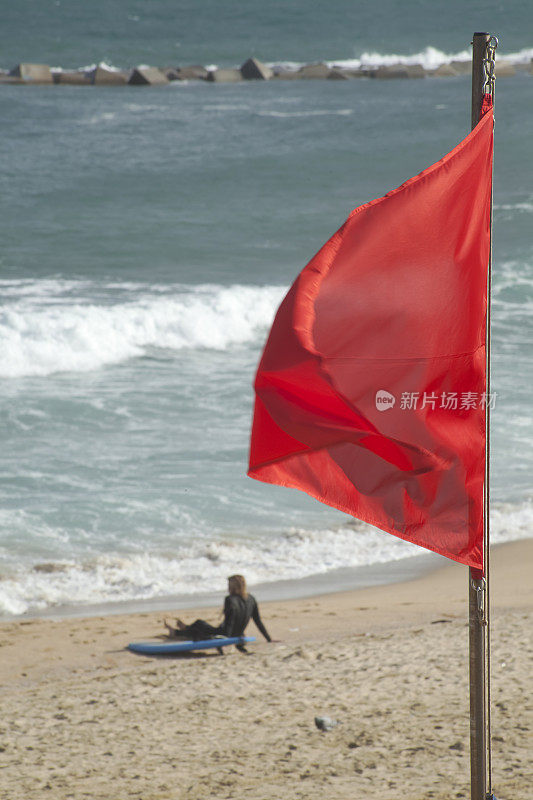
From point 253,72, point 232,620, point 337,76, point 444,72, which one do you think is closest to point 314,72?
point 337,76

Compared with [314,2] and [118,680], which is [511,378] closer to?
[118,680]

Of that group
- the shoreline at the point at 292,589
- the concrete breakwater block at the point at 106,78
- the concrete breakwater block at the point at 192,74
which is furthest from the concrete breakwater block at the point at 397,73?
the shoreline at the point at 292,589

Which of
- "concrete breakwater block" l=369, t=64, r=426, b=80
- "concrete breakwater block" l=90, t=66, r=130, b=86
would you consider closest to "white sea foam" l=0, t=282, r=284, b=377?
"concrete breakwater block" l=90, t=66, r=130, b=86

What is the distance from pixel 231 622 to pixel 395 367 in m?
5.15

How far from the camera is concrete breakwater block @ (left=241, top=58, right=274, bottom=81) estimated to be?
5331 cm

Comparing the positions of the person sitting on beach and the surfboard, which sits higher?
the person sitting on beach

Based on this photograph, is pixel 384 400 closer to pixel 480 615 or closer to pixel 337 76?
pixel 480 615

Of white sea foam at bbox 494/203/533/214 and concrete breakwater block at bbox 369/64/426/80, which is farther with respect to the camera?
concrete breakwater block at bbox 369/64/426/80

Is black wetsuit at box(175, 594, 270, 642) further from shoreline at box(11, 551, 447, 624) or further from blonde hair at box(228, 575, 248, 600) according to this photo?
shoreline at box(11, 551, 447, 624)

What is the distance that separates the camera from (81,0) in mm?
74438

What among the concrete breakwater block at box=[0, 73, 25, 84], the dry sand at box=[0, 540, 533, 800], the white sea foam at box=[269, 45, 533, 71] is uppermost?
the white sea foam at box=[269, 45, 533, 71]

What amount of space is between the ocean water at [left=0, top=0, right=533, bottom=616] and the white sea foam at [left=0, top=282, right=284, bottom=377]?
0.17 feet

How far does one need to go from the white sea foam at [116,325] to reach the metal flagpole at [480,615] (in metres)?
15.1

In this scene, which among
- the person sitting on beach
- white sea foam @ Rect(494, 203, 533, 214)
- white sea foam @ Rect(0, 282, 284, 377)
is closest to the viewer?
the person sitting on beach
